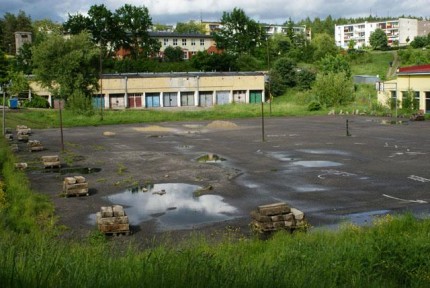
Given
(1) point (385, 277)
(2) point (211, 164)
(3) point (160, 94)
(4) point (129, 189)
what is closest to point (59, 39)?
(3) point (160, 94)

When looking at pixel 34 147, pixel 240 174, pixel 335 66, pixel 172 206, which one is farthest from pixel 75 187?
pixel 335 66

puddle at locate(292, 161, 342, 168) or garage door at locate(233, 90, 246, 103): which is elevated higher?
garage door at locate(233, 90, 246, 103)

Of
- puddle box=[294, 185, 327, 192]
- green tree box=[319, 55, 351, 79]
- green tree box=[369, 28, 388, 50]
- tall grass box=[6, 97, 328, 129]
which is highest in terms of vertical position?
green tree box=[369, 28, 388, 50]

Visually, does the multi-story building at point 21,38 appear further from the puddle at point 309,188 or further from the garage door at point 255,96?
the puddle at point 309,188

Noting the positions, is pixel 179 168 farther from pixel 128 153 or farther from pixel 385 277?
pixel 385 277

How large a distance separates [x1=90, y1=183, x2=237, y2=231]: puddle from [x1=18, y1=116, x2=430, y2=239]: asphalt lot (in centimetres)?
3

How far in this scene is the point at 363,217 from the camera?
1423 centimetres

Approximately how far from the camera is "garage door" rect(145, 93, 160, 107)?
7056 cm

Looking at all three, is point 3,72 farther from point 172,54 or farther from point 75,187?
point 172,54

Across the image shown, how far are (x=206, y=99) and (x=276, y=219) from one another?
60.8m

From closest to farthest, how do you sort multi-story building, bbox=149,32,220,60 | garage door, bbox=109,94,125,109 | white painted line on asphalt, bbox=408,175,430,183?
1. white painted line on asphalt, bbox=408,175,430,183
2. garage door, bbox=109,94,125,109
3. multi-story building, bbox=149,32,220,60

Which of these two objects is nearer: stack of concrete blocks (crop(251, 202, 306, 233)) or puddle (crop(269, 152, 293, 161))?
stack of concrete blocks (crop(251, 202, 306, 233))

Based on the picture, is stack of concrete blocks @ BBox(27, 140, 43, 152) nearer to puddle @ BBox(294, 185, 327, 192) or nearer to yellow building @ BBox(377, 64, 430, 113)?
puddle @ BBox(294, 185, 327, 192)

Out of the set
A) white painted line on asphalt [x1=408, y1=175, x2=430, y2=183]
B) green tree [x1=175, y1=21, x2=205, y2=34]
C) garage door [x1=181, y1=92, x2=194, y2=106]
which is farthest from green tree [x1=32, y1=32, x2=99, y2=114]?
green tree [x1=175, y1=21, x2=205, y2=34]
